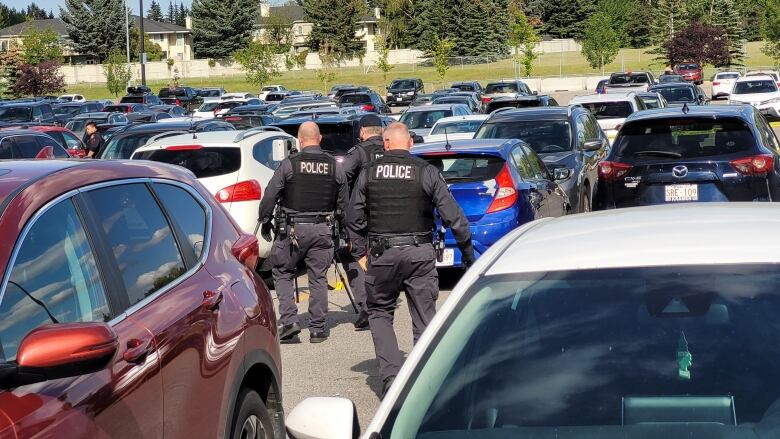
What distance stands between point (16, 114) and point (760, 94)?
2550 centimetres

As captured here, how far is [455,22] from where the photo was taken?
4077 inches

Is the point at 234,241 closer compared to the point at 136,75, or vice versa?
the point at 234,241

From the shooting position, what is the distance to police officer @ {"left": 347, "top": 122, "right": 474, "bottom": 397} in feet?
26.2

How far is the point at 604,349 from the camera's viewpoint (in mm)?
3391

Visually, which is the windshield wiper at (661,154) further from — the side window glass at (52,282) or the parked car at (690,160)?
the side window glass at (52,282)

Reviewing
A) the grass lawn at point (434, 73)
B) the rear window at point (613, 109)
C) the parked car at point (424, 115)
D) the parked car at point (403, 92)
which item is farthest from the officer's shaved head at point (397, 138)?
the grass lawn at point (434, 73)

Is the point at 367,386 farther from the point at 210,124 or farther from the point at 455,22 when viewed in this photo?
the point at 455,22

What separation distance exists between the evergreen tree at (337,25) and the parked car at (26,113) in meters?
67.1

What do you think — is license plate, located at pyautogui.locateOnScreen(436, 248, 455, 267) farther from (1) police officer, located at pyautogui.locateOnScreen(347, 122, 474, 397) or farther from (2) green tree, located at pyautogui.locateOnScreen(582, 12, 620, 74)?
(2) green tree, located at pyautogui.locateOnScreen(582, 12, 620, 74)

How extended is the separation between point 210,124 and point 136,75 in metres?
69.4

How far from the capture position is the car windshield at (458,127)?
24.1m

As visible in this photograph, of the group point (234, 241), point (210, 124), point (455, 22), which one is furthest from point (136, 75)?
point (234, 241)

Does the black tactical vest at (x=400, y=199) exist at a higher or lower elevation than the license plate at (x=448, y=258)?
higher

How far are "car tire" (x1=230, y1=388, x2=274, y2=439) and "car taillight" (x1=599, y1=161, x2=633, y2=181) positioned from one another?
7699 millimetres
